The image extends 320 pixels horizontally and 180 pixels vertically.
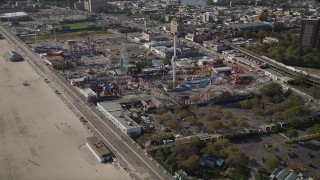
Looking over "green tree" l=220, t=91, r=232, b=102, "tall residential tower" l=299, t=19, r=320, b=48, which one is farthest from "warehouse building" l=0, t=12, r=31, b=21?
"green tree" l=220, t=91, r=232, b=102

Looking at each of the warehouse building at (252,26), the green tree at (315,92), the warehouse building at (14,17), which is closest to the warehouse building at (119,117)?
the green tree at (315,92)

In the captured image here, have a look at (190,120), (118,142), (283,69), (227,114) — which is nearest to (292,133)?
(227,114)

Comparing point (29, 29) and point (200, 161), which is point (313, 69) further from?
point (29, 29)

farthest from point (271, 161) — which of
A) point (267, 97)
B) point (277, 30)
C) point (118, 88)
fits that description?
point (277, 30)

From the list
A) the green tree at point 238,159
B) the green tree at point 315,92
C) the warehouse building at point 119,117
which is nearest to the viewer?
the green tree at point 238,159

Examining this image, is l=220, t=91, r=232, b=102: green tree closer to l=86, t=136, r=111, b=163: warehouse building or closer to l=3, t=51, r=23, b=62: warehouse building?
l=86, t=136, r=111, b=163: warehouse building

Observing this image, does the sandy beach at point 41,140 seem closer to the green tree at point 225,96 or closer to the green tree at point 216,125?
the green tree at point 216,125

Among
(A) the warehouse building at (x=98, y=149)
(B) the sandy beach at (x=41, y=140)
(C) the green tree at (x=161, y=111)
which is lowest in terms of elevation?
(B) the sandy beach at (x=41, y=140)
